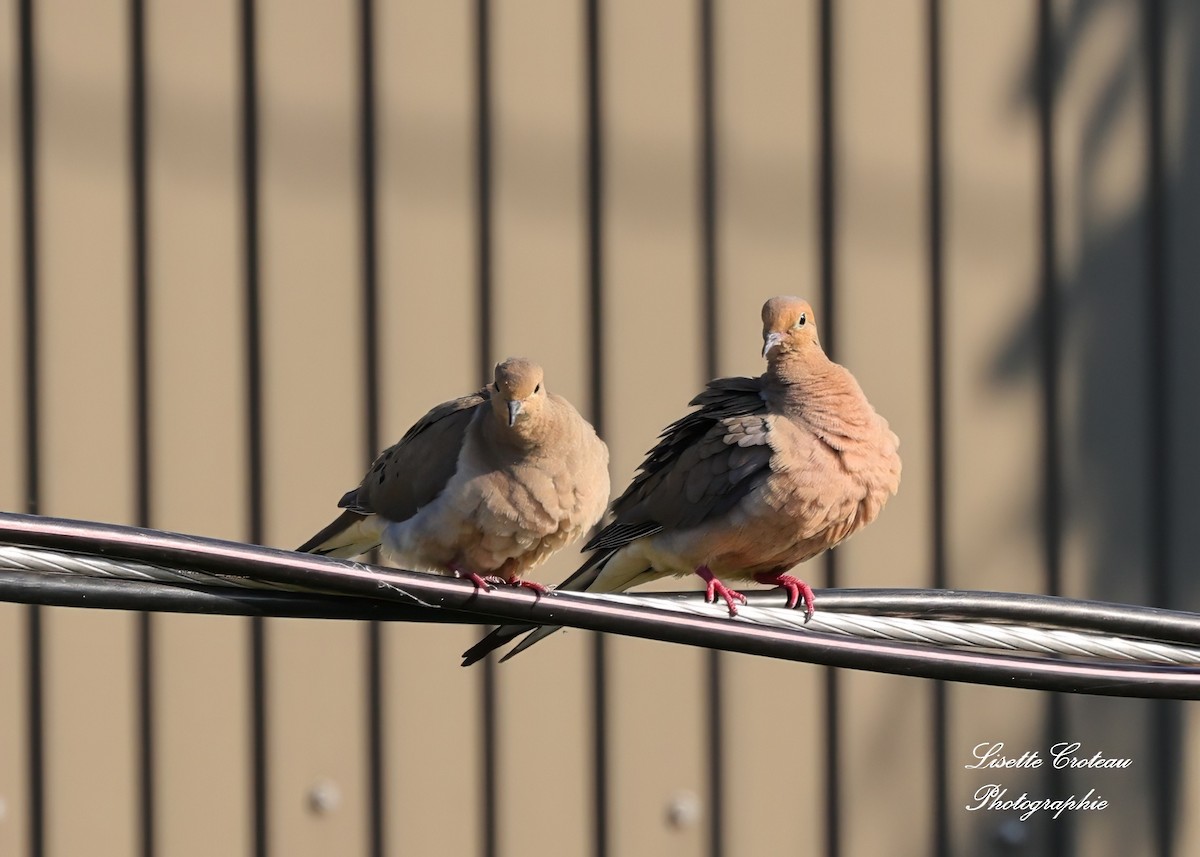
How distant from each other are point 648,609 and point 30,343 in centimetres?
331

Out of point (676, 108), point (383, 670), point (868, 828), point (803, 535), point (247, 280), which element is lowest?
point (868, 828)

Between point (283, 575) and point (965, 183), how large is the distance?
373 centimetres

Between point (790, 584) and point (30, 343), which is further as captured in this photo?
point (30, 343)

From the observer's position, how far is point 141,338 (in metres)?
4.71

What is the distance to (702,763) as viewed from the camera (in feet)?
16.1

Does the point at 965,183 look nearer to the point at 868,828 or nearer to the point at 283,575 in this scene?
the point at 868,828

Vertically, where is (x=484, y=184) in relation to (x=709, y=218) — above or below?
above

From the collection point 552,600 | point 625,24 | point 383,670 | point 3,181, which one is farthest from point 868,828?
point 3,181

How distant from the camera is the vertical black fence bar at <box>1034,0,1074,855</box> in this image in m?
5.06

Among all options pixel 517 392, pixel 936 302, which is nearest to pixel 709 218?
pixel 936 302

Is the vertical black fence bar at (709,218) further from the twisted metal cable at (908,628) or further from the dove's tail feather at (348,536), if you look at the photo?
the twisted metal cable at (908,628)

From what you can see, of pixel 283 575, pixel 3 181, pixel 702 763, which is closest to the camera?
pixel 283 575

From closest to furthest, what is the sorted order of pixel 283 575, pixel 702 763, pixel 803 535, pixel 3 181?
1. pixel 283 575
2. pixel 803 535
3. pixel 3 181
4. pixel 702 763

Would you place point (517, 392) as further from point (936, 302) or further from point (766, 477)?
point (936, 302)
